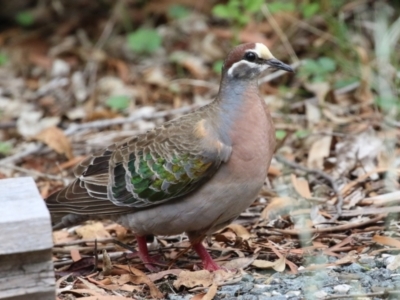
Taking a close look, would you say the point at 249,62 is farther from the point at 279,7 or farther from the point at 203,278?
the point at 279,7

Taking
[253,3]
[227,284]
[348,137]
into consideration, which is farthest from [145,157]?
[253,3]

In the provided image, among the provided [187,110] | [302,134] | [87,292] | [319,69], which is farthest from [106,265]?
[319,69]

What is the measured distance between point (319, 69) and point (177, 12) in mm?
2324

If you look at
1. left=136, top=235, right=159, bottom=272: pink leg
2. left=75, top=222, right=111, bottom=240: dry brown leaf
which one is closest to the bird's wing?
left=136, top=235, right=159, bottom=272: pink leg

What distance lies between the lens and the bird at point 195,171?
4176 millimetres

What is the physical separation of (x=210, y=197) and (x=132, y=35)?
15.6ft

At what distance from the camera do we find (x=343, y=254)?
14.0 feet

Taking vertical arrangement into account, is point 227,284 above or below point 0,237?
below

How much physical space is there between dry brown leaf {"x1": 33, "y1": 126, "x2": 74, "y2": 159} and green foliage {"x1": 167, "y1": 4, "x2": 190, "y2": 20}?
2789 mm

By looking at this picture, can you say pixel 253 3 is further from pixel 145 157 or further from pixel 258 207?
pixel 145 157

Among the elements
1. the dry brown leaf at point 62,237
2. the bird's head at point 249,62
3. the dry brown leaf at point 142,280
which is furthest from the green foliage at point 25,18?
the dry brown leaf at point 142,280

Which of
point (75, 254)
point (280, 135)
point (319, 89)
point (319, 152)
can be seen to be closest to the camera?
point (75, 254)

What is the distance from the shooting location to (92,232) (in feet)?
16.7

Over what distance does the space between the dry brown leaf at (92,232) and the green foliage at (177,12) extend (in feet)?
13.4
